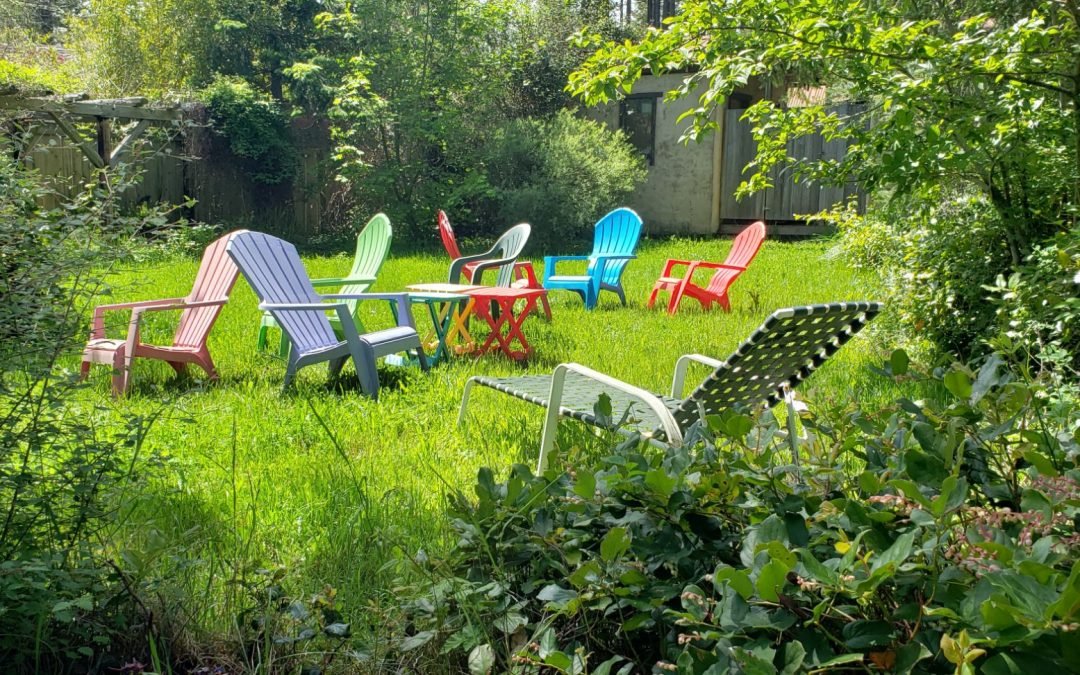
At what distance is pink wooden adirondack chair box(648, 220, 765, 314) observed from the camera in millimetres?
8695

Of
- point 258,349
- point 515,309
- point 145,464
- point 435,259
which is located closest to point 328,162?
point 435,259

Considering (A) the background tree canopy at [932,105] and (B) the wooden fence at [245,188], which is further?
(B) the wooden fence at [245,188]

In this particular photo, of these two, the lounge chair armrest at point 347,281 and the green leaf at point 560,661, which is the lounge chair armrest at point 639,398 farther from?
the lounge chair armrest at point 347,281

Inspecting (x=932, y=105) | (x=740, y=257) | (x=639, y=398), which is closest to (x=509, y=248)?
(x=740, y=257)

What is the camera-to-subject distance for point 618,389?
3.43 m

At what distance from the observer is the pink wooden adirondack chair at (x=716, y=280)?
28.5ft

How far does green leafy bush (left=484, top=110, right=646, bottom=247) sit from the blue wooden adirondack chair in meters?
9.24

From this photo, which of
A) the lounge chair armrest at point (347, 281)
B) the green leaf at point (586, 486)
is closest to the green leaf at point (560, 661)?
the green leaf at point (586, 486)

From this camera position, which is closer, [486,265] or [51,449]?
[51,449]

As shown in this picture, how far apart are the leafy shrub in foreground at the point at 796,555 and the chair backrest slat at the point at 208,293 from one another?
4091mm

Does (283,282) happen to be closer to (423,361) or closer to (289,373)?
(289,373)

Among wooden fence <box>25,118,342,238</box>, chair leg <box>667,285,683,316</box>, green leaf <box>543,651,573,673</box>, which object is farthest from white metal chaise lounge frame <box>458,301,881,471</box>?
wooden fence <box>25,118,342,238</box>

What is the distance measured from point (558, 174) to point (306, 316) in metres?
10.2

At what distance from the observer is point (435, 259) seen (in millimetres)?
13188
